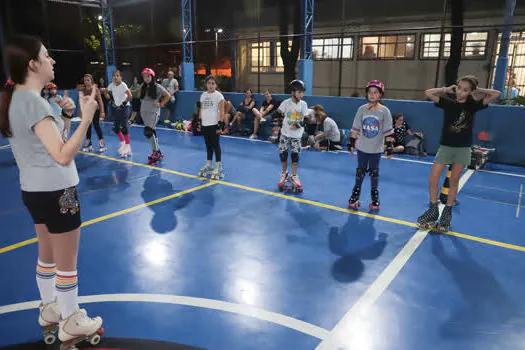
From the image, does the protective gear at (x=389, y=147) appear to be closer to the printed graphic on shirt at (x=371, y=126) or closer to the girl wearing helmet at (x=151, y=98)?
the printed graphic on shirt at (x=371, y=126)

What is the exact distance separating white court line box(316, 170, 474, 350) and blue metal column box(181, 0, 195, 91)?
14.0 metres

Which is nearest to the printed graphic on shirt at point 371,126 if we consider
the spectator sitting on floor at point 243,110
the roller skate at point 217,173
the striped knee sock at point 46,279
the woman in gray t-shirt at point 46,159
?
the roller skate at point 217,173

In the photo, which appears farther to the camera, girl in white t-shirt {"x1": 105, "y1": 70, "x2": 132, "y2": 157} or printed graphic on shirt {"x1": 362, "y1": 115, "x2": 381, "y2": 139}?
girl in white t-shirt {"x1": 105, "y1": 70, "x2": 132, "y2": 157}

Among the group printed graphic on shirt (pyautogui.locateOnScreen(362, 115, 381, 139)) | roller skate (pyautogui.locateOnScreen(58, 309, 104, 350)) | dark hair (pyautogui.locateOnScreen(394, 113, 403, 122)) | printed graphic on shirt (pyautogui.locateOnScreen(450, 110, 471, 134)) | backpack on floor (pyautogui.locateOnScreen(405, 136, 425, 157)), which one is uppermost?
printed graphic on shirt (pyautogui.locateOnScreen(450, 110, 471, 134))

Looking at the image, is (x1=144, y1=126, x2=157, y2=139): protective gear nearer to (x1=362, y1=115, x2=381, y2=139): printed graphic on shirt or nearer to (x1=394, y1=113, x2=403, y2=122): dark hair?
(x1=362, y1=115, x2=381, y2=139): printed graphic on shirt

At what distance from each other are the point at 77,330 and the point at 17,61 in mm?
1953

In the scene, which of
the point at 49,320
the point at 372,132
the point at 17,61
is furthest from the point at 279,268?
the point at 17,61

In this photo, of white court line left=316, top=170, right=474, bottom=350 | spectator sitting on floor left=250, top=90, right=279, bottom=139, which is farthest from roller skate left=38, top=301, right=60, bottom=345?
spectator sitting on floor left=250, top=90, right=279, bottom=139

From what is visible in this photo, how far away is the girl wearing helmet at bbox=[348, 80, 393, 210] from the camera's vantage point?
18.9 ft

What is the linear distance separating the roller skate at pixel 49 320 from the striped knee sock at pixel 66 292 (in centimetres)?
15

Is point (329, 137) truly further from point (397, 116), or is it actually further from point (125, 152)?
point (125, 152)

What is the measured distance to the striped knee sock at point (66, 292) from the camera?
2805 mm

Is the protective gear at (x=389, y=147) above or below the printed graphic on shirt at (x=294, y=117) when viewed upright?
below

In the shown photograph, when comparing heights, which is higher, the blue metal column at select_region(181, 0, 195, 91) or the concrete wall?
the blue metal column at select_region(181, 0, 195, 91)
